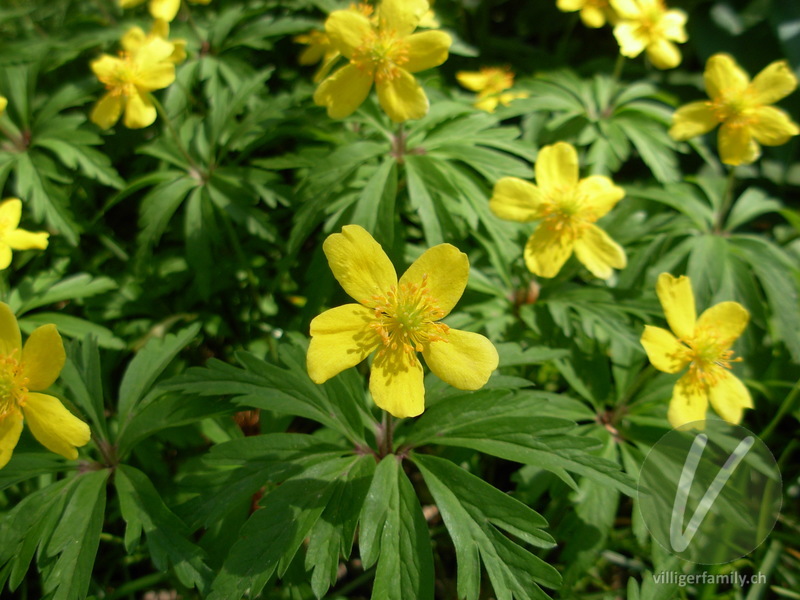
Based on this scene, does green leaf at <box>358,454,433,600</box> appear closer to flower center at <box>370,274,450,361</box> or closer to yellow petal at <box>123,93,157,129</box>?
flower center at <box>370,274,450,361</box>

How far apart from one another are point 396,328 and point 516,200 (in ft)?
3.61

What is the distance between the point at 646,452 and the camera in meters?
2.44

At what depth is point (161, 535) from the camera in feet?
6.40

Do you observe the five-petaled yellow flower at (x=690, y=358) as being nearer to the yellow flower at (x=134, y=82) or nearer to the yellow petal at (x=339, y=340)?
the yellow petal at (x=339, y=340)

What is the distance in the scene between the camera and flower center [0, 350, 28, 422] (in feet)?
5.97

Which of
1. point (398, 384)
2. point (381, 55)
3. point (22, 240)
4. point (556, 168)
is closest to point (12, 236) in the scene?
point (22, 240)

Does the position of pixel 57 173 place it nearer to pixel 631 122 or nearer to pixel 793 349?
pixel 631 122

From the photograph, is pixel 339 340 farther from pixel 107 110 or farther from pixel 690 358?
pixel 107 110

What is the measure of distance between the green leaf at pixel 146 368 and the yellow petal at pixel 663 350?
6.01 feet

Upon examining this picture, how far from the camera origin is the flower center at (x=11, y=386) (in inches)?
71.6

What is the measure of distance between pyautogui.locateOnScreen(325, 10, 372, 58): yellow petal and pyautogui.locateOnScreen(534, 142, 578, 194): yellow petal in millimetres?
971

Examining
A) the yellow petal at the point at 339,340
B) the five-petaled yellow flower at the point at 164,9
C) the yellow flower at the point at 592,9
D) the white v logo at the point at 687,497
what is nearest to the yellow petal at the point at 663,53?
the yellow flower at the point at 592,9

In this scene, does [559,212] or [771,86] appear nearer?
[559,212]

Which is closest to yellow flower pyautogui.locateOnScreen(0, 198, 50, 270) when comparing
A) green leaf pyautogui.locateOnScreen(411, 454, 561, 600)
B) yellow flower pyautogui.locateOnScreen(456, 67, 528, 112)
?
green leaf pyautogui.locateOnScreen(411, 454, 561, 600)
